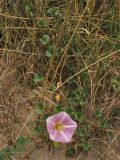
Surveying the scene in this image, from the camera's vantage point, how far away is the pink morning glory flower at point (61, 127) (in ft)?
5.60

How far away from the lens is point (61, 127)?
1.73 m

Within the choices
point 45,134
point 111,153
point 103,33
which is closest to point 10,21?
point 103,33

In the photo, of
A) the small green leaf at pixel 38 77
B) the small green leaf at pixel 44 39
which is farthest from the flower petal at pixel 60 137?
the small green leaf at pixel 44 39

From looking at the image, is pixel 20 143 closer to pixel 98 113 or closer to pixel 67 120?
pixel 67 120

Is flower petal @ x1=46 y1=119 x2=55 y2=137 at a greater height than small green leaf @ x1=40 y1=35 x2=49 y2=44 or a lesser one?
lesser

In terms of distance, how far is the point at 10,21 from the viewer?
208cm

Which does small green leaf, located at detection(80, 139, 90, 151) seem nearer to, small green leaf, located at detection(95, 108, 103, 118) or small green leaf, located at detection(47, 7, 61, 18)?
small green leaf, located at detection(95, 108, 103, 118)

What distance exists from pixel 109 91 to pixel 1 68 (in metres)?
0.43

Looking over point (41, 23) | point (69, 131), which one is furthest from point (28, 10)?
point (69, 131)

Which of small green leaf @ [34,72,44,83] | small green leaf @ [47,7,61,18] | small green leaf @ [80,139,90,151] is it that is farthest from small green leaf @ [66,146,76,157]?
small green leaf @ [47,7,61,18]

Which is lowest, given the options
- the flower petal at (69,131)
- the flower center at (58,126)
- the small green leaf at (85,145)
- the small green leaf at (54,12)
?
the small green leaf at (85,145)

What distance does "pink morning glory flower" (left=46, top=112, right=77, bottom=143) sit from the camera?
1707 millimetres

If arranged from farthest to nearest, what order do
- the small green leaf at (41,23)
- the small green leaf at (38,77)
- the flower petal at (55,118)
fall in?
1. the small green leaf at (41,23)
2. the small green leaf at (38,77)
3. the flower petal at (55,118)

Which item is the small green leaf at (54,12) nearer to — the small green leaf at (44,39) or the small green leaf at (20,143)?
the small green leaf at (44,39)
